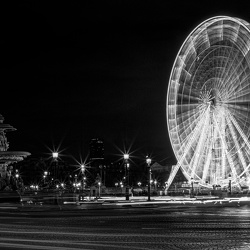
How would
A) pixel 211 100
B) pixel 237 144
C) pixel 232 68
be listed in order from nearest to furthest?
pixel 237 144, pixel 232 68, pixel 211 100

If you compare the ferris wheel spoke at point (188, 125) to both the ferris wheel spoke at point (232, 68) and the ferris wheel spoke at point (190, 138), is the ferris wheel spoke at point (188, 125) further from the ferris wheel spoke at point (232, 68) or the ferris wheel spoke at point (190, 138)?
the ferris wheel spoke at point (232, 68)

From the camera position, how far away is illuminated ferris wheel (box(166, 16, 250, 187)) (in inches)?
2058

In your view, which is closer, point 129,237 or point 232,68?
point 129,237

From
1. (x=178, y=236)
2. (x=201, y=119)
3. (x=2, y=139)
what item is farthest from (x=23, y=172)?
(x=178, y=236)

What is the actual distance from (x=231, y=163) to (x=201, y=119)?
16.5 feet

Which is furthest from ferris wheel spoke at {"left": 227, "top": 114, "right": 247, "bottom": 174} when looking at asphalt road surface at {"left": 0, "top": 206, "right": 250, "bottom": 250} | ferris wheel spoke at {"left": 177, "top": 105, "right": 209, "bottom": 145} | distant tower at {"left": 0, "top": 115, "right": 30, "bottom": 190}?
asphalt road surface at {"left": 0, "top": 206, "right": 250, "bottom": 250}

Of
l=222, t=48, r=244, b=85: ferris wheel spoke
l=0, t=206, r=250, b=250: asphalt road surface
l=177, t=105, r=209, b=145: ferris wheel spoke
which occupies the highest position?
l=222, t=48, r=244, b=85: ferris wheel spoke

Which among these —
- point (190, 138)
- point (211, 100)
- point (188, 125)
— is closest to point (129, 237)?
point (211, 100)

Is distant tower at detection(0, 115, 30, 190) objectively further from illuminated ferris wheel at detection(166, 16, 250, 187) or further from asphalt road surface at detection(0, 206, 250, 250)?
asphalt road surface at detection(0, 206, 250, 250)

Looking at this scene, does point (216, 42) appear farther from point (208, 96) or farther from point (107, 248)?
point (107, 248)

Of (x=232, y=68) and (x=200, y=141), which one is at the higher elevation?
(x=232, y=68)

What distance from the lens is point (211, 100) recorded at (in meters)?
54.2

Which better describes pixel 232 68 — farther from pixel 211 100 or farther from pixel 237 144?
pixel 237 144

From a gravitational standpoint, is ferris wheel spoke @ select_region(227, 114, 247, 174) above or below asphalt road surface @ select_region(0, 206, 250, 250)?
above
